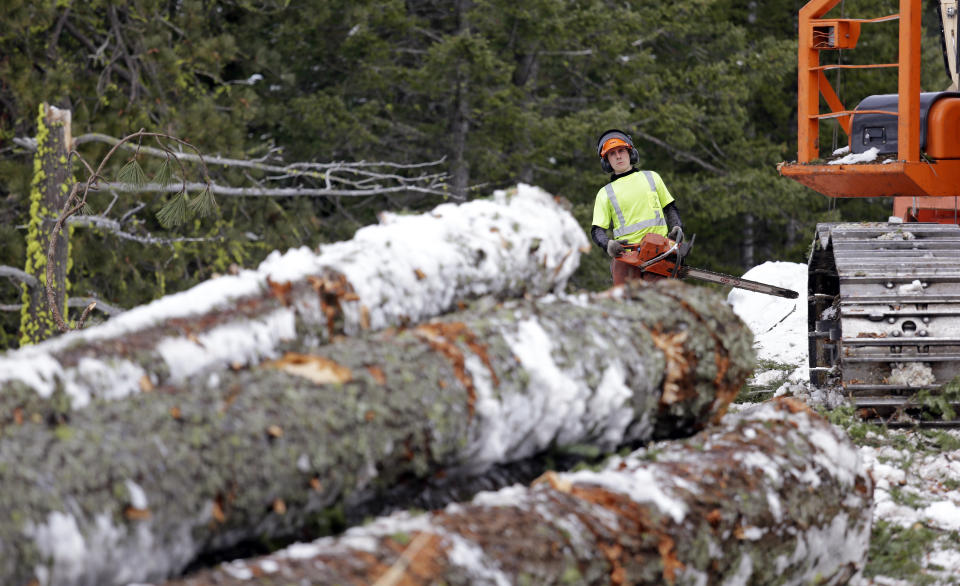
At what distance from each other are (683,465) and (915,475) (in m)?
2.33

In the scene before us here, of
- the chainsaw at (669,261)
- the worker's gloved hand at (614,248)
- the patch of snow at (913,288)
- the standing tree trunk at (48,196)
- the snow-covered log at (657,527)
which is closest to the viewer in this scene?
the snow-covered log at (657,527)

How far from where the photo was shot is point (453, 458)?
344 centimetres

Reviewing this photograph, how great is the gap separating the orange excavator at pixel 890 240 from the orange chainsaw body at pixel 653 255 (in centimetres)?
102

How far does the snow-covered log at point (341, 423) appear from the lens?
2.69 m

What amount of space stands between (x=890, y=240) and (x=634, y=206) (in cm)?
170

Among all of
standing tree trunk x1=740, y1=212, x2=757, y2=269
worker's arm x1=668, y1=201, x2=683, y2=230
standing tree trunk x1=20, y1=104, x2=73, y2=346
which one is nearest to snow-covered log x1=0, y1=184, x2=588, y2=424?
worker's arm x1=668, y1=201, x2=683, y2=230

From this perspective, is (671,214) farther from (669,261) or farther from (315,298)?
(315,298)

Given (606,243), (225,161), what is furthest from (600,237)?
(225,161)

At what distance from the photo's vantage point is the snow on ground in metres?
4.27

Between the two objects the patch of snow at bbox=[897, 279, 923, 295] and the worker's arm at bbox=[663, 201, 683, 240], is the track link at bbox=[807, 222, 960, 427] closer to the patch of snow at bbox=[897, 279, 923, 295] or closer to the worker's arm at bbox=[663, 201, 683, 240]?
the patch of snow at bbox=[897, 279, 923, 295]

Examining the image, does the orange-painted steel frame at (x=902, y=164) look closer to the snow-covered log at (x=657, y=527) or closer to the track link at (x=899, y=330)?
the track link at (x=899, y=330)

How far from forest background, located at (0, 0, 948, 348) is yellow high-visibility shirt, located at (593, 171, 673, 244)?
489 centimetres

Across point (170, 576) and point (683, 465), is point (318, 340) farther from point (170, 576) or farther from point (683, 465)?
point (683, 465)

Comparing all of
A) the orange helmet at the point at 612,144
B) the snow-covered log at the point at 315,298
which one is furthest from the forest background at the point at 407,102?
the snow-covered log at the point at 315,298
